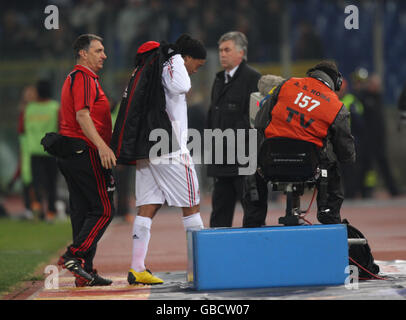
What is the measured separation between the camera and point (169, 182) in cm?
791

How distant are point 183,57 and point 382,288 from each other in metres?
2.46

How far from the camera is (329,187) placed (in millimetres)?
7938

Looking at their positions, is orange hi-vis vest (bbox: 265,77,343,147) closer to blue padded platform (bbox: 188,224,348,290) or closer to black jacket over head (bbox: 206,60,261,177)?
blue padded platform (bbox: 188,224,348,290)

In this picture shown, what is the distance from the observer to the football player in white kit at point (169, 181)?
25.6 feet

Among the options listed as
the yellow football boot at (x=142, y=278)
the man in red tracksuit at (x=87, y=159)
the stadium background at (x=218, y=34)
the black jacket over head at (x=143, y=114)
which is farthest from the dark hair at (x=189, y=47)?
the stadium background at (x=218, y=34)

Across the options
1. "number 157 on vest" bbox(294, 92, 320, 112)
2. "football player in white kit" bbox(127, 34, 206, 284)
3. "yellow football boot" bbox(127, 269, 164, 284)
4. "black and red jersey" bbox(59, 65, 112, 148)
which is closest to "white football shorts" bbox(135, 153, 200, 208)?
"football player in white kit" bbox(127, 34, 206, 284)

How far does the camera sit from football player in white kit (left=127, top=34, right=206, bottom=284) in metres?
7.81

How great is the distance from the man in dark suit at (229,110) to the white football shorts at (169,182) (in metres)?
1.26

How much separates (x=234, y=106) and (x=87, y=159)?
1.79 metres

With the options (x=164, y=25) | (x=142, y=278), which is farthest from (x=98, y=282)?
(x=164, y=25)

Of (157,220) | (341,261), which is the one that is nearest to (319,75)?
(341,261)

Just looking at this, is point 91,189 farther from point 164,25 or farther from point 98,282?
point 164,25

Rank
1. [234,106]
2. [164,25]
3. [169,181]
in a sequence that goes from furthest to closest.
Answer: [164,25] → [234,106] → [169,181]

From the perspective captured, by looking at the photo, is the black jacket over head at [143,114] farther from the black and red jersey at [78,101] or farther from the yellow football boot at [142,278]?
the yellow football boot at [142,278]
